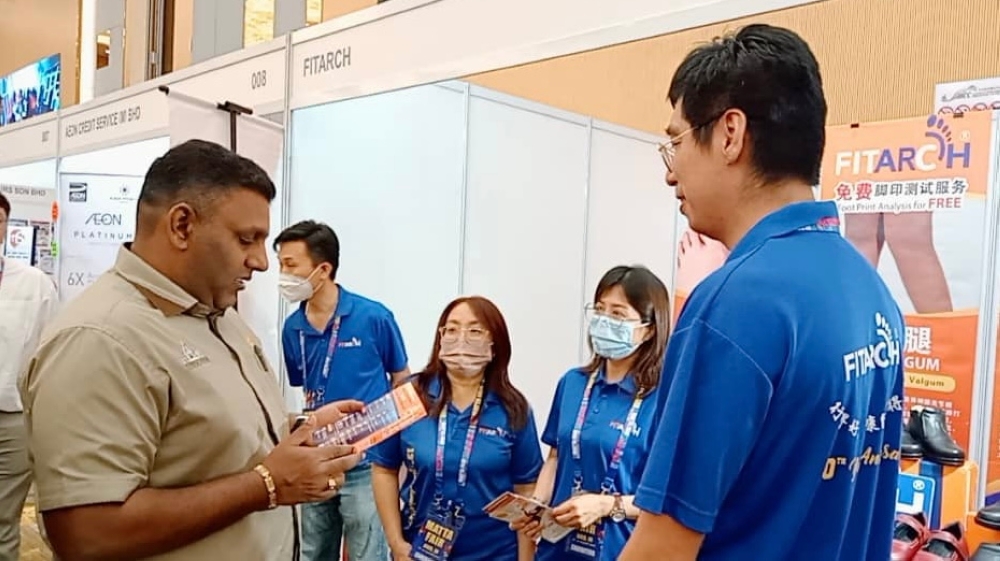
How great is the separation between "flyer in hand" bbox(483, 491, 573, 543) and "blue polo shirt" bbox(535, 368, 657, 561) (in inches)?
5.1

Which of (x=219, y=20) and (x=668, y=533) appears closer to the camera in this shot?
(x=668, y=533)

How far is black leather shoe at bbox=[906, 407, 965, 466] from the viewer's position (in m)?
2.34

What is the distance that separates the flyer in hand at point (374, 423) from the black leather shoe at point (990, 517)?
148cm

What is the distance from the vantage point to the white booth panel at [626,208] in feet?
17.5

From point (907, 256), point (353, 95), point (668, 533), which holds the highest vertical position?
point (353, 95)

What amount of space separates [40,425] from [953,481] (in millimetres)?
2253

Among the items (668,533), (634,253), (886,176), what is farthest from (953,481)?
(634,253)

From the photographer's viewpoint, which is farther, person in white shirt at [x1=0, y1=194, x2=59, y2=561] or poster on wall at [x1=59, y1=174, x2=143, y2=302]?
poster on wall at [x1=59, y1=174, x2=143, y2=302]

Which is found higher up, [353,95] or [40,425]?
[353,95]

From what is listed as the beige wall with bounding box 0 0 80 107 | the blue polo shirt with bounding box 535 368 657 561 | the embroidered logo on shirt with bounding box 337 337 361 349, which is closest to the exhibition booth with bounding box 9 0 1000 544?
the embroidered logo on shirt with bounding box 337 337 361 349

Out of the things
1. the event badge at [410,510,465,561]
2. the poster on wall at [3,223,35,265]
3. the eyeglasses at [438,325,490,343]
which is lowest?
the event badge at [410,510,465,561]

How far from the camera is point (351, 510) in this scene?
3.24 meters

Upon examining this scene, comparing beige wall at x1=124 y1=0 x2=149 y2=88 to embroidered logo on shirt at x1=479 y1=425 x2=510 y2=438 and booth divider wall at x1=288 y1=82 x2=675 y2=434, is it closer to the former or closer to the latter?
booth divider wall at x1=288 y1=82 x2=675 y2=434

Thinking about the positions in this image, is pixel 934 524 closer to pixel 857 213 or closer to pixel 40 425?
pixel 857 213
